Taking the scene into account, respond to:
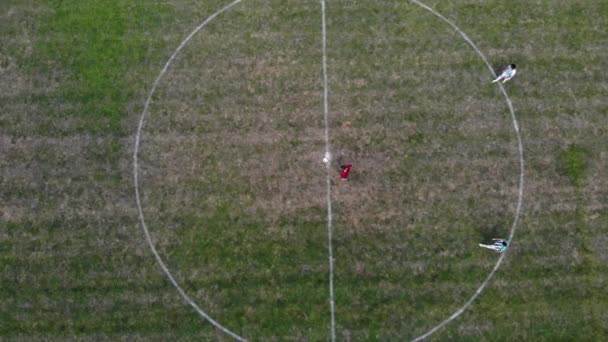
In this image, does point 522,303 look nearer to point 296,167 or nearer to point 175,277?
point 296,167

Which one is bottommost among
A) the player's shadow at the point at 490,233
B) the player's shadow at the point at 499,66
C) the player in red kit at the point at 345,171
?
the player's shadow at the point at 490,233

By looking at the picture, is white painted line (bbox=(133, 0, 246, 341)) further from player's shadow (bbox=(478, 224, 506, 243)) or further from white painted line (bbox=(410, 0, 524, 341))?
player's shadow (bbox=(478, 224, 506, 243))

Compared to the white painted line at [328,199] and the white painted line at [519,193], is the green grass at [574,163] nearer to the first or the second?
the white painted line at [519,193]

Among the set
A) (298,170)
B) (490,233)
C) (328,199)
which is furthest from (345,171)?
(490,233)

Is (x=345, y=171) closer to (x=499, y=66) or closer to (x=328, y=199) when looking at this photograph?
(x=328, y=199)

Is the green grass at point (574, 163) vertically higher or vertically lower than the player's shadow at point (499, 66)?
lower

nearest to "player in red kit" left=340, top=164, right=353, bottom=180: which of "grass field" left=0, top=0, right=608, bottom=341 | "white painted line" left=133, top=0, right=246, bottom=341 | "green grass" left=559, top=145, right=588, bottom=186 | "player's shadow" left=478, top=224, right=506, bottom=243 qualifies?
"grass field" left=0, top=0, right=608, bottom=341

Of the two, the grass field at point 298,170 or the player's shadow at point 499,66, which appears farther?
the player's shadow at point 499,66

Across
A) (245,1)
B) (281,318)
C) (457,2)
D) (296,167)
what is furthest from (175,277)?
(457,2)

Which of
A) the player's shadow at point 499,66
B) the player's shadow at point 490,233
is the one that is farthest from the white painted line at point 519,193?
the player's shadow at point 490,233

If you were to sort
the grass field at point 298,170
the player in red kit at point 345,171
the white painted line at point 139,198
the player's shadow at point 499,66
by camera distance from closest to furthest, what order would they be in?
the white painted line at point 139,198 → the grass field at point 298,170 → the player in red kit at point 345,171 → the player's shadow at point 499,66
